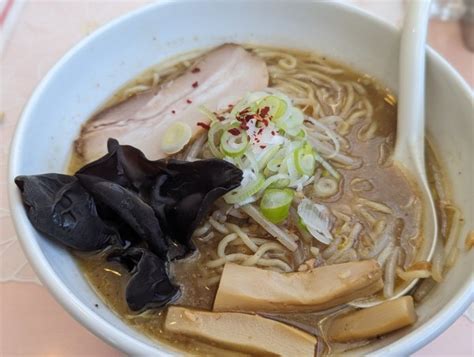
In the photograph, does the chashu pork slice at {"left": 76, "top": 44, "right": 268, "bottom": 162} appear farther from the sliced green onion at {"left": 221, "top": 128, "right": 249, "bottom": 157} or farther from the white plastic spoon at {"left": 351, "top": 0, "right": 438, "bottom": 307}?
the white plastic spoon at {"left": 351, "top": 0, "right": 438, "bottom": 307}

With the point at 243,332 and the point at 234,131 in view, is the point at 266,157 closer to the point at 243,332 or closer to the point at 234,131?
the point at 234,131

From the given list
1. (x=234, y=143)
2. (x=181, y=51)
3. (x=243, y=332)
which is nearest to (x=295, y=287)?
(x=243, y=332)

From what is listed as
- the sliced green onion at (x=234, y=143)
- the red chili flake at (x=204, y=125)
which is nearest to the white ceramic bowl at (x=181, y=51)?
the red chili flake at (x=204, y=125)

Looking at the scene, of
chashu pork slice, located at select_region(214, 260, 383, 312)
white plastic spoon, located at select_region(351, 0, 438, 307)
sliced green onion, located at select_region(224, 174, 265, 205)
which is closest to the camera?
chashu pork slice, located at select_region(214, 260, 383, 312)

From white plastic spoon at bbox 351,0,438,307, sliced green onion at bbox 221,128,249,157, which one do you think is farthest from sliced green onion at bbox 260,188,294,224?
white plastic spoon at bbox 351,0,438,307

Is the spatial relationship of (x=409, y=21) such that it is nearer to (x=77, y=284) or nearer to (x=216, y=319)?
(x=216, y=319)

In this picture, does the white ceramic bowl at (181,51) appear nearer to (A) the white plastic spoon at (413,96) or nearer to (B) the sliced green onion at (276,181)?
(A) the white plastic spoon at (413,96)
